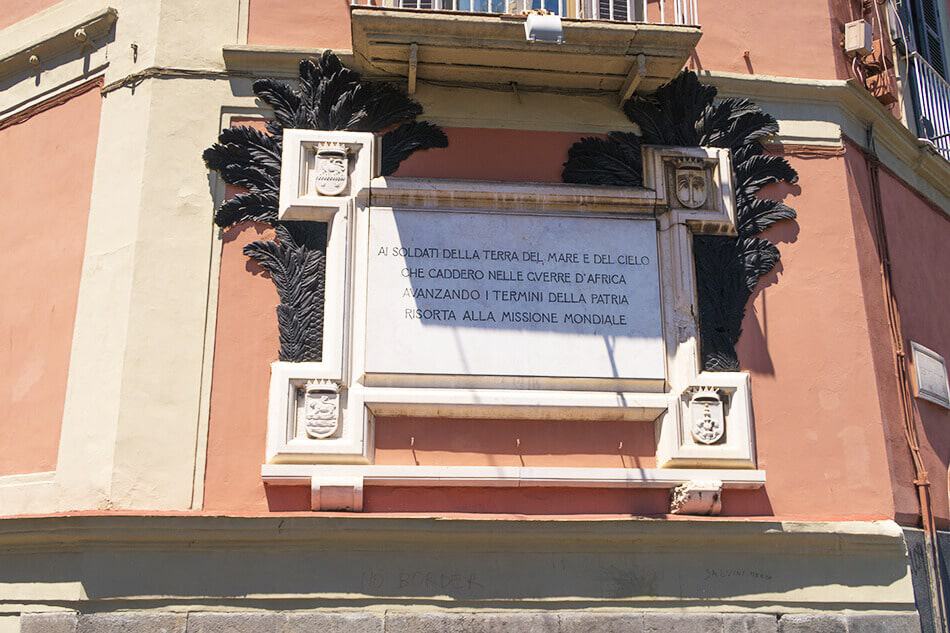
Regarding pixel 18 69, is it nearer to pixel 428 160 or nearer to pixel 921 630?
pixel 428 160

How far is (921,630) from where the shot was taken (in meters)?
6.73

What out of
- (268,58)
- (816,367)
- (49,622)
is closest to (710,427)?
(816,367)

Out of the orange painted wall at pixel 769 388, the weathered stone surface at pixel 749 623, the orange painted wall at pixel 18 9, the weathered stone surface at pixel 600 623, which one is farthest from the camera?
the orange painted wall at pixel 18 9

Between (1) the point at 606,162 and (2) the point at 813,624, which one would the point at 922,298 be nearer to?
(1) the point at 606,162

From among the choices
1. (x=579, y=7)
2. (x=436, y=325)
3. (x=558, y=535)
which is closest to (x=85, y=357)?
(x=436, y=325)

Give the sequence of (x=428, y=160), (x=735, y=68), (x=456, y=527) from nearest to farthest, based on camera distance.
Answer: (x=456, y=527) < (x=428, y=160) < (x=735, y=68)

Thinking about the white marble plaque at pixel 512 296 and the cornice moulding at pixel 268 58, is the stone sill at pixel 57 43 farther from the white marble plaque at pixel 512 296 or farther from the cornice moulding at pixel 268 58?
the white marble plaque at pixel 512 296

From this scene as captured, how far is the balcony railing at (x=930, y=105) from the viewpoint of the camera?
356 inches

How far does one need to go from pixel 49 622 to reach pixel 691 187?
4.95 m

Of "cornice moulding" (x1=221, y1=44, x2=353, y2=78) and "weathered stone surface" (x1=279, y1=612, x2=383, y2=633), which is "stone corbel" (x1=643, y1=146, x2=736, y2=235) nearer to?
"cornice moulding" (x1=221, y1=44, x2=353, y2=78)

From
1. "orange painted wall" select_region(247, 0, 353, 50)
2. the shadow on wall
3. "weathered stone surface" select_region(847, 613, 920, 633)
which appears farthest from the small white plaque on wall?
"orange painted wall" select_region(247, 0, 353, 50)

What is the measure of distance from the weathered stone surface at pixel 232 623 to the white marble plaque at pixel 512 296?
161 cm

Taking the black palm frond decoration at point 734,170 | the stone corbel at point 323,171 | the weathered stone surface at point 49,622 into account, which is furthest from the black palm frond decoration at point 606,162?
the weathered stone surface at point 49,622

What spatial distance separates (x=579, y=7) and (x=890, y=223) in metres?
2.90
